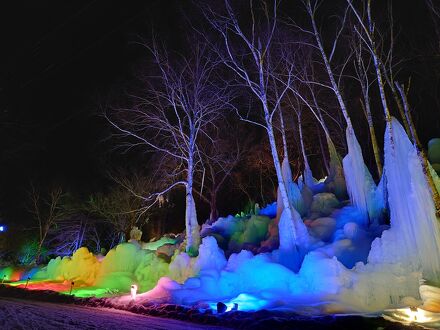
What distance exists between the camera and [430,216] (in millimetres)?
11266

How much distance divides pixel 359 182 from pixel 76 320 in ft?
37.0

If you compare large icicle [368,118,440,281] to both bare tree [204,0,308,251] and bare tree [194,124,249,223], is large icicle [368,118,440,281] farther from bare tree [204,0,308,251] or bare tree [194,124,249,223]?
bare tree [194,124,249,223]

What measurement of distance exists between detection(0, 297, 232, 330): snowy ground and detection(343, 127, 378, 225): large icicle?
8.44 metres

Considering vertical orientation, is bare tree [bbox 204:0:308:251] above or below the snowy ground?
above

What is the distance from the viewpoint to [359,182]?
50.8ft

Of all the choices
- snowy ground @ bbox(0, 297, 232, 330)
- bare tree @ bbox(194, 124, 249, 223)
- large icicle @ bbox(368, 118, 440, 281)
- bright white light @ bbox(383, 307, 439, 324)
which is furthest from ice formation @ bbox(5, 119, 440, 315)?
bare tree @ bbox(194, 124, 249, 223)

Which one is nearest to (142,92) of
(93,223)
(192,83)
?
(192,83)

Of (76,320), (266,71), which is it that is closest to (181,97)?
(266,71)

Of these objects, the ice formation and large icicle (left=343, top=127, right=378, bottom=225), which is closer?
the ice formation

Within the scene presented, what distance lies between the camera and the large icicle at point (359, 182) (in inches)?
594

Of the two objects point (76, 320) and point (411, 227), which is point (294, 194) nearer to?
point (411, 227)

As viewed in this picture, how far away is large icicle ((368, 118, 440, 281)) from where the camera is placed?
1106cm

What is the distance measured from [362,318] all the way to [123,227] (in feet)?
80.8

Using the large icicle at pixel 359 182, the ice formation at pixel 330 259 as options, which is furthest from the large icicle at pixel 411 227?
the large icicle at pixel 359 182
